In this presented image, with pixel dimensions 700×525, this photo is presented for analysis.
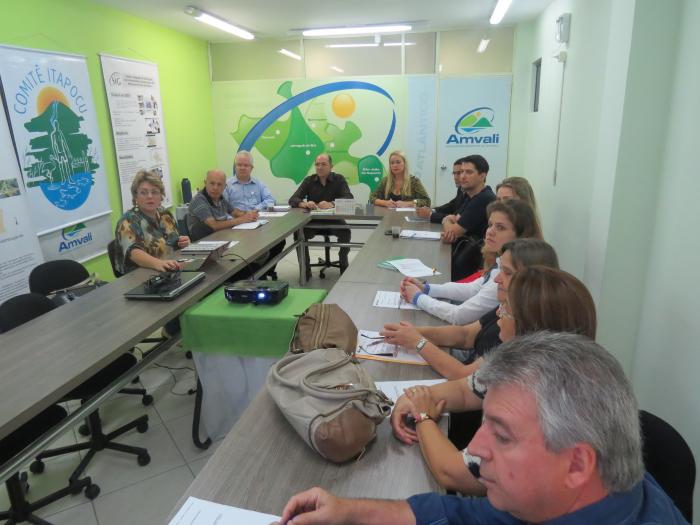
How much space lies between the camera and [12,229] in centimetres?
372

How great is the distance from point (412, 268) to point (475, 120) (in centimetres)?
428

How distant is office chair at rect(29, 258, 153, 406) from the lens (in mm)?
2743

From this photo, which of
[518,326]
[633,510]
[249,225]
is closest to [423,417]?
[518,326]

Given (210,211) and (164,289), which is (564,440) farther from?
(210,211)

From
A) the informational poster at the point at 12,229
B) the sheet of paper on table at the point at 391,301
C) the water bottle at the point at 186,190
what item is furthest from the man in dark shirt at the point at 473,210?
the water bottle at the point at 186,190

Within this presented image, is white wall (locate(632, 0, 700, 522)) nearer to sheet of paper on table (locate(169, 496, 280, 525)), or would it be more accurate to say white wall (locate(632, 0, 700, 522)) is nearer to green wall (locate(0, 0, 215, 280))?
sheet of paper on table (locate(169, 496, 280, 525))

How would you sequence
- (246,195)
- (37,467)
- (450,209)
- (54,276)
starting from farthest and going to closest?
1. (246,195)
2. (450,209)
3. (54,276)
4. (37,467)

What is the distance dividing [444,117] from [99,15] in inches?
171

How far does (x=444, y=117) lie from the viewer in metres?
6.52

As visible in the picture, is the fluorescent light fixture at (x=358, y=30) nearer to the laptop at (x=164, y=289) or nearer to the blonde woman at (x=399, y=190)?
the blonde woman at (x=399, y=190)

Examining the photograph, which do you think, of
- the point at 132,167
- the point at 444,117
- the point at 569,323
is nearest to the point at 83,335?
the point at 569,323

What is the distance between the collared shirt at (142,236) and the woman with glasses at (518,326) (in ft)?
8.01

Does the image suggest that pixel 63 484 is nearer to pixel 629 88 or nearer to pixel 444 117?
pixel 629 88

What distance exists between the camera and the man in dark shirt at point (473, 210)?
3646mm
